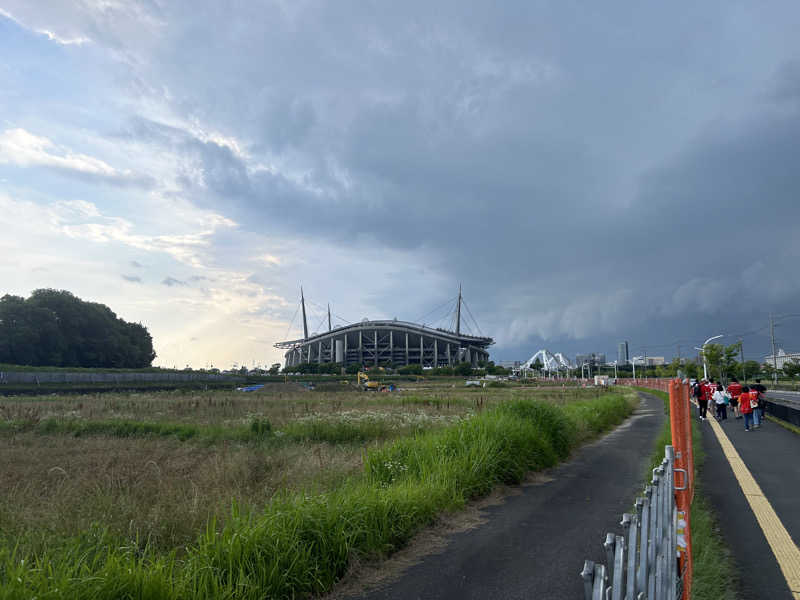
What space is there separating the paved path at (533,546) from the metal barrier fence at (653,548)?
1475mm

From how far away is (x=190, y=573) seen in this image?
439 cm

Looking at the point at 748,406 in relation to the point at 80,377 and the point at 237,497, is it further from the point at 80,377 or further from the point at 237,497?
the point at 80,377

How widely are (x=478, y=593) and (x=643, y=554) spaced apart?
272cm

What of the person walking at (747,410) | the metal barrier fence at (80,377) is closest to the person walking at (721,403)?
the person walking at (747,410)

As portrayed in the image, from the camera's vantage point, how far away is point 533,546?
637 centimetres

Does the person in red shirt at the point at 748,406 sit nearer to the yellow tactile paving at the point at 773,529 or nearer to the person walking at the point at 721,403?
the person walking at the point at 721,403

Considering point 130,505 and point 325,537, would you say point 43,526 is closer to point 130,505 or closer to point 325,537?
point 130,505

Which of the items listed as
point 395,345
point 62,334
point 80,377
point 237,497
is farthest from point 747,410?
point 395,345

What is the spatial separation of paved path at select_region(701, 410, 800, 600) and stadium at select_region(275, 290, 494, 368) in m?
127

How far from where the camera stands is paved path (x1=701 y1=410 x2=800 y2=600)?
5.52 metres

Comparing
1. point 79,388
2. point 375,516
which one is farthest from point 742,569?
point 79,388

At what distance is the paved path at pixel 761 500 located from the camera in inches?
217

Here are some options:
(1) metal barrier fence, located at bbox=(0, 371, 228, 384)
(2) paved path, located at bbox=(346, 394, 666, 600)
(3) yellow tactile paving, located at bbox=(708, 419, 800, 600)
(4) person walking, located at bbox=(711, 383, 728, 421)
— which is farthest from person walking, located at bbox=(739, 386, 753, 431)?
(1) metal barrier fence, located at bbox=(0, 371, 228, 384)

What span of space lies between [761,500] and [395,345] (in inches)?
5700
